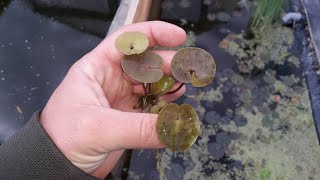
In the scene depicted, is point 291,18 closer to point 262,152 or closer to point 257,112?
point 257,112

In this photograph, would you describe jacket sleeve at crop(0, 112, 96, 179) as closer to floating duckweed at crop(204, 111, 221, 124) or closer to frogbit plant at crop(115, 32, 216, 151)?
frogbit plant at crop(115, 32, 216, 151)

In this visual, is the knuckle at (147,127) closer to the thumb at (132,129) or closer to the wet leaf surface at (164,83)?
the thumb at (132,129)

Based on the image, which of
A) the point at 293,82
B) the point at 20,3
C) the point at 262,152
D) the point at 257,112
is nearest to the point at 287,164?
the point at 262,152

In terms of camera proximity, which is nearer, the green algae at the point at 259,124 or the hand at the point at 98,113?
the hand at the point at 98,113

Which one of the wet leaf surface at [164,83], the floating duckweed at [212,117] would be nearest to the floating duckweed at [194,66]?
the wet leaf surface at [164,83]

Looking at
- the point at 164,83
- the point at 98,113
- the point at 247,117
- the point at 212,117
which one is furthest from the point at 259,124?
the point at 98,113

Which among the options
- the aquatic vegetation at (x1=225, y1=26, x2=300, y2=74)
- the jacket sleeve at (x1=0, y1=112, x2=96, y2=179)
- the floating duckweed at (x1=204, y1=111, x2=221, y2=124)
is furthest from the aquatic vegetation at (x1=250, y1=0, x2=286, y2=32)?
the jacket sleeve at (x1=0, y1=112, x2=96, y2=179)

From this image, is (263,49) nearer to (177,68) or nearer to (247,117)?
(247,117)
